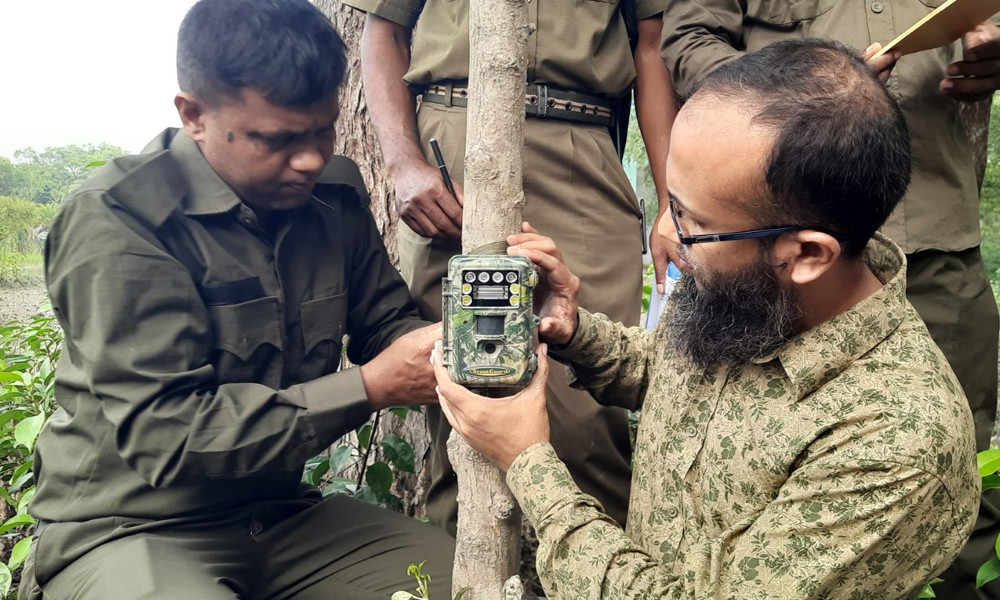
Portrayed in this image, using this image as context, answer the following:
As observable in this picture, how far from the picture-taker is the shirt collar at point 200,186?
227 centimetres

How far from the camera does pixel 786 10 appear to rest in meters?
2.62

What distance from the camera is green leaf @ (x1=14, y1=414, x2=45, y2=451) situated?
2.84m

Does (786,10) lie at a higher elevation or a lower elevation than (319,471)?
higher

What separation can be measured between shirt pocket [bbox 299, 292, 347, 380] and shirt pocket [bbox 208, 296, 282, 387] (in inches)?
4.2

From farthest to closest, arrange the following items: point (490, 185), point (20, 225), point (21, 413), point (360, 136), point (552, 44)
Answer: point (360, 136) < point (20, 225) < point (21, 413) < point (552, 44) < point (490, 185)

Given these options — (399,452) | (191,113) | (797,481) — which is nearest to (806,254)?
(797,481)

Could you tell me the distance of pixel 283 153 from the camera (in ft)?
7.48

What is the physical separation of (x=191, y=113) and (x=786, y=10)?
6.12 feet

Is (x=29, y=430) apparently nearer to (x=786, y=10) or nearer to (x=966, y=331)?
(x=786, y=10)

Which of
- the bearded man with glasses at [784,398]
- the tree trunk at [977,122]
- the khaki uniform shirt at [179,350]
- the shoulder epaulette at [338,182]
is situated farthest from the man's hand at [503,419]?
the tree trunk at [977,122]

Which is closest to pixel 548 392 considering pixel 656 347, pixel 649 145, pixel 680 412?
pixel 656 347

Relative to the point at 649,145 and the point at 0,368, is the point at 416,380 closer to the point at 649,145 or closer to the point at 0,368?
the point at 649,145

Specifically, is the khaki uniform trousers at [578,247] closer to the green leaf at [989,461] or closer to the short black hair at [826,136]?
the short black hair at [826,136]

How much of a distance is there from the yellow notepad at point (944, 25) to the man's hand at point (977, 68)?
226mm
